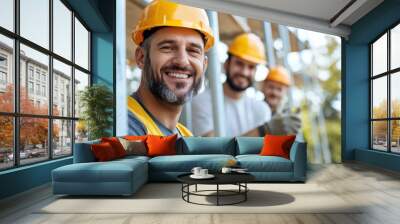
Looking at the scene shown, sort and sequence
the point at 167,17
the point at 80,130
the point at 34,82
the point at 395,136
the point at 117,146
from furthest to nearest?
the point at 167,17 → the point at 395,136 → the point at 80,130 → the point at 117,146 → the point at 34,82

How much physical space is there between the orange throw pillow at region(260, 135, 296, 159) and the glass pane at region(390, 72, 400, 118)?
2977mm

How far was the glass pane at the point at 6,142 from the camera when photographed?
460 centimetres

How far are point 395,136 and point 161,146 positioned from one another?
492cm

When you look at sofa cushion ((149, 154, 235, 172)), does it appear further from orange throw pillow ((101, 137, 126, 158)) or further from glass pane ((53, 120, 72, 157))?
glass pane ((53, 120, 72, 157))

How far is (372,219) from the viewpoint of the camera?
3.67 m

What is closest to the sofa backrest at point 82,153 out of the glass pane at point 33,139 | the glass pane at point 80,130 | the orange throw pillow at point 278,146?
the glass pane at point 33,139

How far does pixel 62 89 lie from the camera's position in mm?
6625

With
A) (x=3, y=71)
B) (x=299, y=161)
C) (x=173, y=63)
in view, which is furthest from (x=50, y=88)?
(x=299, y=161)

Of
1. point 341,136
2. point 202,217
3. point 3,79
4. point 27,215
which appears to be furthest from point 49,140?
point 341,136

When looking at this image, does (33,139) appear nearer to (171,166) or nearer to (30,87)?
(30,87)

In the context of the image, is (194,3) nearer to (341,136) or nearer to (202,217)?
(341,136)

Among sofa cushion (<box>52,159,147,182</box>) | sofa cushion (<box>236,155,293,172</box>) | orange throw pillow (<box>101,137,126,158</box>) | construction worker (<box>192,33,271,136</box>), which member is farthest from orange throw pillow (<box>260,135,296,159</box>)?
sofa cushion (<box>52,159,147,182</box>)

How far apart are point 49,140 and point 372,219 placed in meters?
4.82

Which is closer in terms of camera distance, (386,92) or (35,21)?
(35,21)
